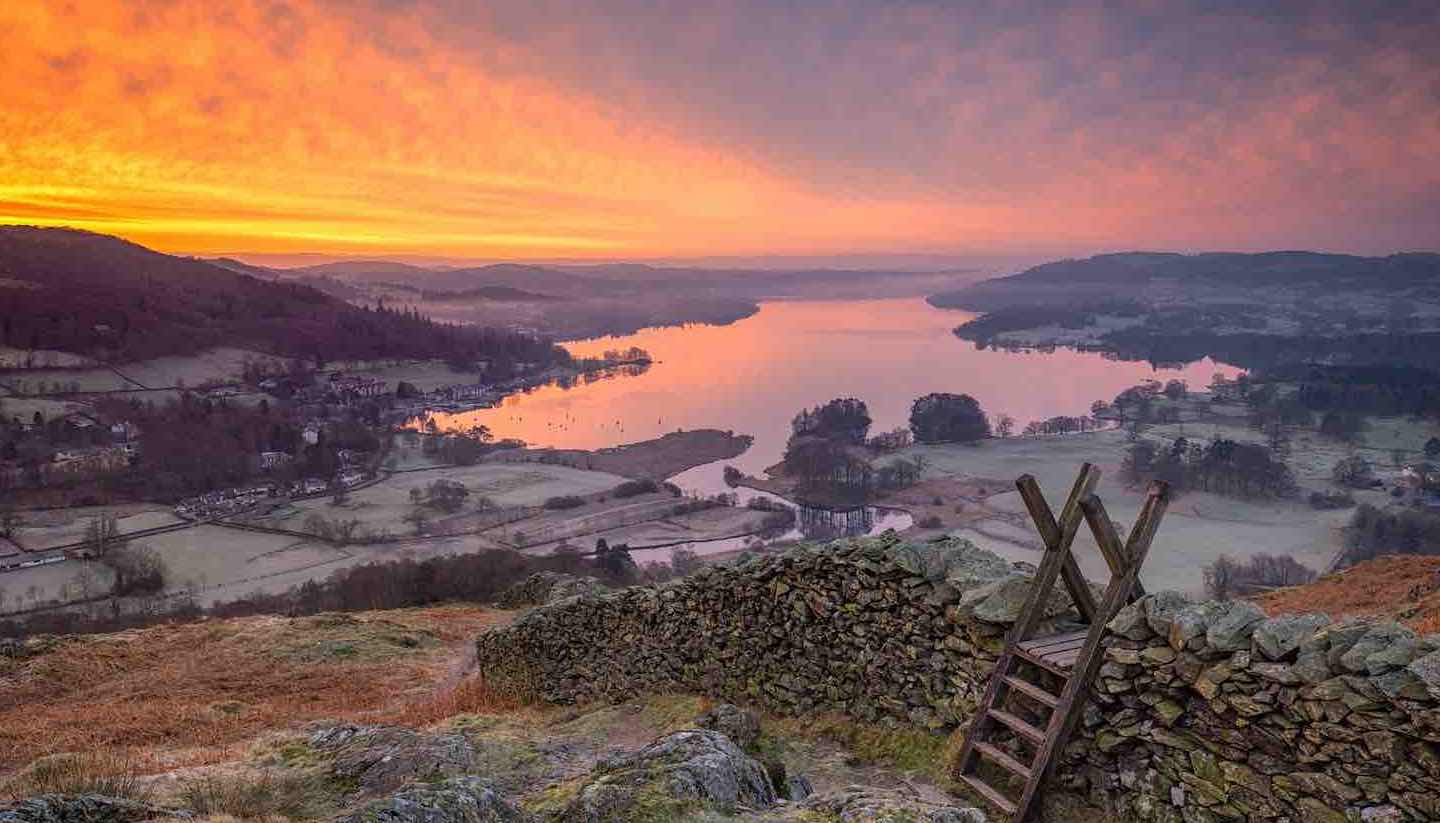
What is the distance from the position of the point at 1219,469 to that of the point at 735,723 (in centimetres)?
6027

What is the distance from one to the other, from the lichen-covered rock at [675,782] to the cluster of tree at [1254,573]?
102ft

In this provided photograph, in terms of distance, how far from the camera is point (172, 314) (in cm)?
11444

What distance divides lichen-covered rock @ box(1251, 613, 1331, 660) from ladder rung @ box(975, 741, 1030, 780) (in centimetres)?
203

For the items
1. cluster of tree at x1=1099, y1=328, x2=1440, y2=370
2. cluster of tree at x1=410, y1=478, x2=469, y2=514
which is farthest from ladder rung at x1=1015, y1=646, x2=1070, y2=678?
cluster of tree at x1=1099, y1=328, x2=1440, y2=370

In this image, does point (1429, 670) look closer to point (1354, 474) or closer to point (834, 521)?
point (834, 521)

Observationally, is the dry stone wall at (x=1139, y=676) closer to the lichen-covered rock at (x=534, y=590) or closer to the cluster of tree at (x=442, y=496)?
the lichen-covered rock at (x=534, y=590)

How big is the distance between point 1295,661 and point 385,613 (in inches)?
937

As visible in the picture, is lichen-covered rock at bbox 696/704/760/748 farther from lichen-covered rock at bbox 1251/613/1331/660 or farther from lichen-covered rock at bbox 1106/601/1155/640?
lichen-covered rock at bbox 1251/613/1331/660

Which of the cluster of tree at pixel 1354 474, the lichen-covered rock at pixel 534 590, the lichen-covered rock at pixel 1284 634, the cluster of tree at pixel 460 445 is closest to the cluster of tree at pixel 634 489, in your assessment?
the cluster of tree at pixel 460 445

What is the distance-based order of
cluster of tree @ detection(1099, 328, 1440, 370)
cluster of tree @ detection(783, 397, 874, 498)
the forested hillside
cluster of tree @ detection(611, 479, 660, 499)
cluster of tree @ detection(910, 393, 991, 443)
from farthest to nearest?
the forested hillside < cluster of tree @ detection(1099, 328, 1440, 370) < cluster of tree @ detection(910, 393, 991, 443) < cluster of tree @ detection(611, 479, 660, 499) < cluster of tree @ detection(783, 397, 874, 498)

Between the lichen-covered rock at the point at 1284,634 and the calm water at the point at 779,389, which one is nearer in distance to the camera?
the lichen-covered rock at the point at 1284,634

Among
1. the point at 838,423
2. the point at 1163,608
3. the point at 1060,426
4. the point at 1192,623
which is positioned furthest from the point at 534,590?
the point at 1060,426

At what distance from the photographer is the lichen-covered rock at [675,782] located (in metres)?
5.54

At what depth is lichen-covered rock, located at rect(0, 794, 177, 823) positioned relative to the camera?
197 inches
